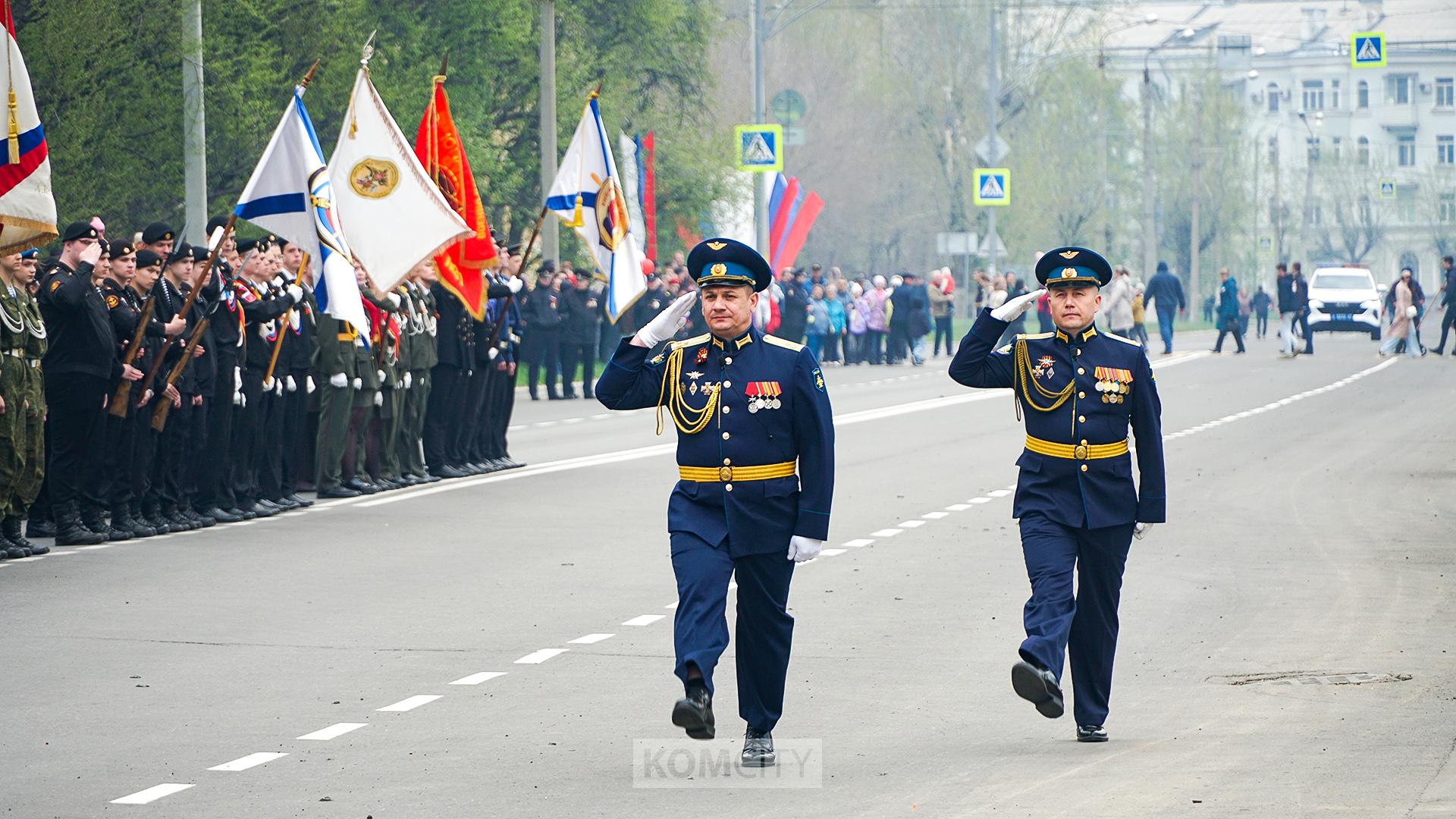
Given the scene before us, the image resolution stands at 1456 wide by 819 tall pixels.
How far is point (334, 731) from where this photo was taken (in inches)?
337

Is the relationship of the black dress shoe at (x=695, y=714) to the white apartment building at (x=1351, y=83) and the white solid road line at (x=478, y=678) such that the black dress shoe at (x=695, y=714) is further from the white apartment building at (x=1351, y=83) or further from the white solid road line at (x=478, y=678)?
the white apartment building at (x=1351, y=83)

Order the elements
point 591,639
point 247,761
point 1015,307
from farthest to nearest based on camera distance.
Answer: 1. point 591,639
2. point 1015,307
3. point 247,761

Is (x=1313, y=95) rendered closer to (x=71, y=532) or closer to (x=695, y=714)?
(x=71, y=532)

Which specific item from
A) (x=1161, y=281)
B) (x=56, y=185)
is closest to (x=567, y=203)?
(x=56, y=185)

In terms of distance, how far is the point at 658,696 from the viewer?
9359mm

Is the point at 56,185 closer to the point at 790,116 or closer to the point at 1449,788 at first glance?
the point at 1449,788

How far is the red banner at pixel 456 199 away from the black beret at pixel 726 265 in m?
11.3

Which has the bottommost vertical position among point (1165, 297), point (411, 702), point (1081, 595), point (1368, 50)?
point (1165, 297)

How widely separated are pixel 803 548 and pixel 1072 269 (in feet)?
5.22

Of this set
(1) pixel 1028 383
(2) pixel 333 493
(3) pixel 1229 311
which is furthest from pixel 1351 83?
(1) pixel 1028 383

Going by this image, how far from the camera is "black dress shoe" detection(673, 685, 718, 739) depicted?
24.2ft

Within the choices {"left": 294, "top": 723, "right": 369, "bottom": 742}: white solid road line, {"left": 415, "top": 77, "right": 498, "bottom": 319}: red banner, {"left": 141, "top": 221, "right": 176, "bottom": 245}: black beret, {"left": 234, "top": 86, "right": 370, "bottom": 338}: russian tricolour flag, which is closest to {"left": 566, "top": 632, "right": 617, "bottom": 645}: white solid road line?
{"left": 294, "top": 723, "right": 369, "bottom": 742}: white solid road line

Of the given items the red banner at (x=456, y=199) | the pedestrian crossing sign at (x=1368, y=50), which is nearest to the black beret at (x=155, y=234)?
the red banner at (x=456, y=199)

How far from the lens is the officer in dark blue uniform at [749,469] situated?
781 cm
